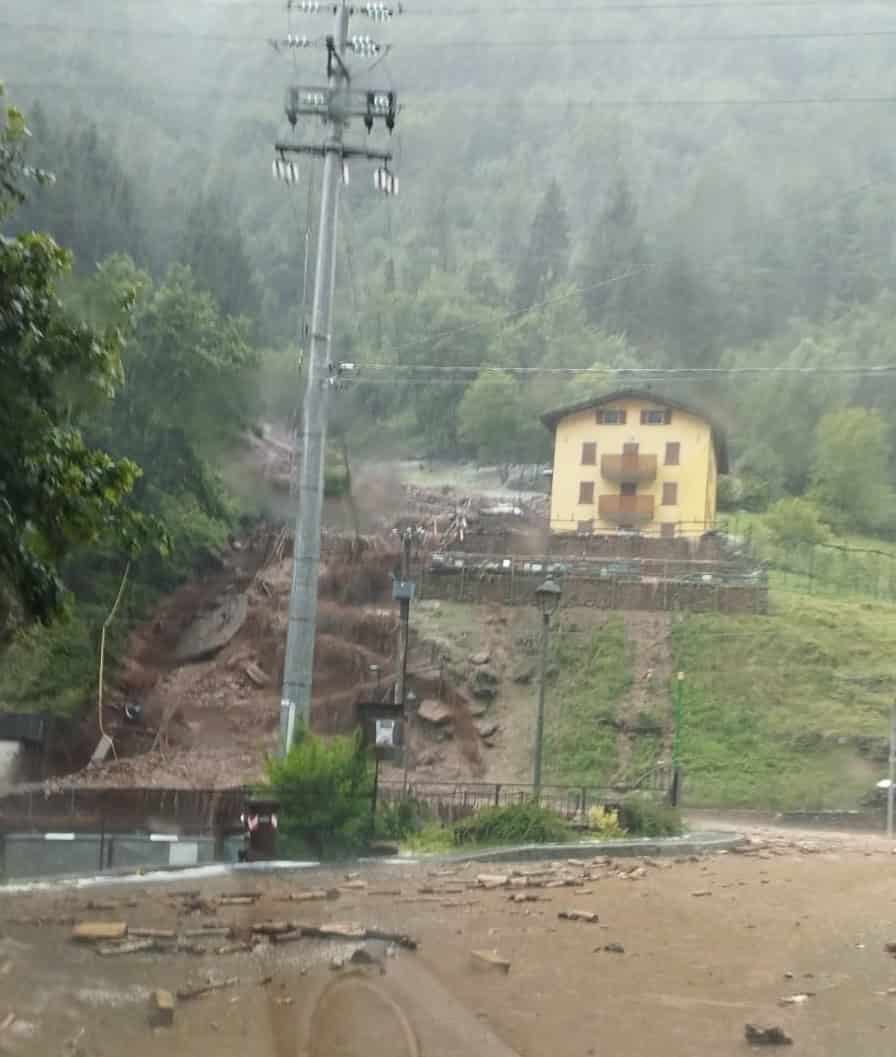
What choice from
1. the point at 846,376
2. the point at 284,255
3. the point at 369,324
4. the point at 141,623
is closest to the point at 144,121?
the point at 284,255

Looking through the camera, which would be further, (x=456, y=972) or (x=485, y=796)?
(x=485, y=796)

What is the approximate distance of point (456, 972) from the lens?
334 inches

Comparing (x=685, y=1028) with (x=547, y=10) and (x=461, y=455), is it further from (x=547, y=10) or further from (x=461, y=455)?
(x=547, y=10)

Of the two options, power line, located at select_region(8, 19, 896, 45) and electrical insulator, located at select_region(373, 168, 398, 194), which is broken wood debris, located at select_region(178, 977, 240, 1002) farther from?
electrical insulator, located at select_region(373, 168, 398, 194)

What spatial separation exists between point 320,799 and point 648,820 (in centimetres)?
693

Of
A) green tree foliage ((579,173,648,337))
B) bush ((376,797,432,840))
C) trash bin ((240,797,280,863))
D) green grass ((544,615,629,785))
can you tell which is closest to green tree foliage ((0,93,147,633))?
trash bin ((240,797,280,863))

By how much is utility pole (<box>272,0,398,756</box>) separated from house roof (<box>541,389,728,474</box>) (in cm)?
556

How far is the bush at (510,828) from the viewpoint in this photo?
17906mm

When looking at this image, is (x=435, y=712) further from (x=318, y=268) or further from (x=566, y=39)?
(x=566, y=39)

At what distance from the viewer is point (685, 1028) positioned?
7539 millimetres

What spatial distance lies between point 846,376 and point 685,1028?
20.7m

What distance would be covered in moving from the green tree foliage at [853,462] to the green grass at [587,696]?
6.56 metres

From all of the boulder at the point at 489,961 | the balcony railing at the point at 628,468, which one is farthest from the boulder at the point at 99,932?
the balcony railing at the point at 628,468

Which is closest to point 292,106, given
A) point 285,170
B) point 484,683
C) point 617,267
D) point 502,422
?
point 285,170
